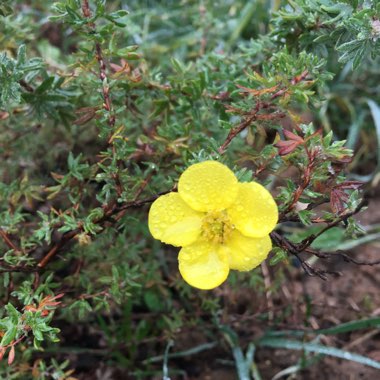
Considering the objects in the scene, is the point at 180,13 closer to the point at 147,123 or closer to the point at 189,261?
the point at 147,123

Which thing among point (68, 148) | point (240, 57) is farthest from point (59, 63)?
point (240, 57)

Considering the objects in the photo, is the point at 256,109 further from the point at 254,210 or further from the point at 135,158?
the point at 135,158

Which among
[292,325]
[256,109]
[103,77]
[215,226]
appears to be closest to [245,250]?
[215,226]

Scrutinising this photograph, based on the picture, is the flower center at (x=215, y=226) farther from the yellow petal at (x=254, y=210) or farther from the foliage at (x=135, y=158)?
the foliage at (x=135, y=158)

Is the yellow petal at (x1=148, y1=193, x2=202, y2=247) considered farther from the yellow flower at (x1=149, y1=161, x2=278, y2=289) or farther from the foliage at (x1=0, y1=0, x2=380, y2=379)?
the foliage at (x1=0, y1=0, x2=380, y2=379)

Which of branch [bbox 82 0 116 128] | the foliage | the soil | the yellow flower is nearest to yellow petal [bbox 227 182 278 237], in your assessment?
the yellow flower
